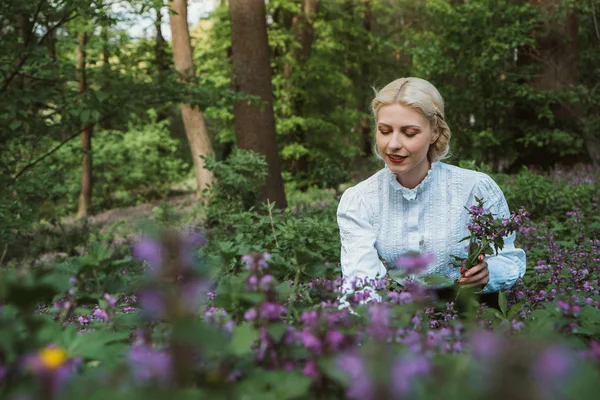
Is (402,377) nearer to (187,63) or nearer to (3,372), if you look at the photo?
(3,372)

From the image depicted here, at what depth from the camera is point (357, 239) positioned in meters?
3.10

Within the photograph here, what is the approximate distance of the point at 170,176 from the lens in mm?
25000

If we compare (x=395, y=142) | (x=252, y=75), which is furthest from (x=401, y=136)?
(x=252, y=75)

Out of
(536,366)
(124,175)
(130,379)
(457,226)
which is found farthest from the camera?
(124,175)

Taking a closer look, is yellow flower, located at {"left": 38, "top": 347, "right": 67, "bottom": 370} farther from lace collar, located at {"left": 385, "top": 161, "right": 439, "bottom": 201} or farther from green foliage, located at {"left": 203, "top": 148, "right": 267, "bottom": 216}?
green foliage, located at {"left": 203, "top": 148, "right": 267, "bottom": 216}

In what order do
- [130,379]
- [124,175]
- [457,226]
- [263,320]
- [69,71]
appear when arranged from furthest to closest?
[124,175] → [69,71] → [457,226] → [263,320] → [130,379]

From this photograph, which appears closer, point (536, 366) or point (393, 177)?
point (536, 366)

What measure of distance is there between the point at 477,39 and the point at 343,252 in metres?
11.0

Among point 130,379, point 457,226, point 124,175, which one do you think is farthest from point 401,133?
point 124,175

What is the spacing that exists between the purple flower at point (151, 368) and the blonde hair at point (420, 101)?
2.40 m

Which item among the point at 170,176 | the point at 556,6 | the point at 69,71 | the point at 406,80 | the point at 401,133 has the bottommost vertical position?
the point at 170,176

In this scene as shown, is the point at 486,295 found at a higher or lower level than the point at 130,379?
lower

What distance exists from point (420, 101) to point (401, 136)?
0.20 meters

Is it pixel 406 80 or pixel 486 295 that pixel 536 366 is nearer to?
pixel 406 80
